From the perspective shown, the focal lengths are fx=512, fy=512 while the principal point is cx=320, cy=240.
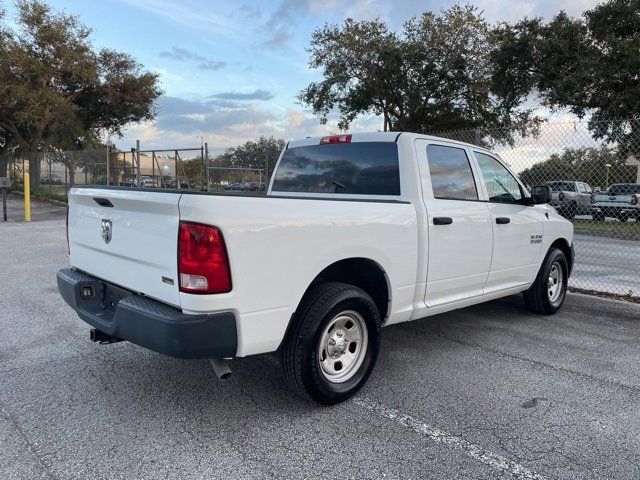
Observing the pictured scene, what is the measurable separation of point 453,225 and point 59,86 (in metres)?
30.6

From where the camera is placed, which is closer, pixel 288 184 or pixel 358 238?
pixel 358 238

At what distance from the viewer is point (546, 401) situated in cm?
A: 367

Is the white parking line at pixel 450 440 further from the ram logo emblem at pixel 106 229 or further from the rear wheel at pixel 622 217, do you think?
the rear wheel at pixel 622 217

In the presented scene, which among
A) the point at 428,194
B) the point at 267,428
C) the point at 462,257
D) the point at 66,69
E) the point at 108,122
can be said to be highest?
the point at 66,69

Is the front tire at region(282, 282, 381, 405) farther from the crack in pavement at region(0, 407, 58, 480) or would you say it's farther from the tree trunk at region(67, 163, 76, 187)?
the tree trunk at region(67, 163, 76, 187)

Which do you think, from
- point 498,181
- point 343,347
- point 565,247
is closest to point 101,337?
point 343,347

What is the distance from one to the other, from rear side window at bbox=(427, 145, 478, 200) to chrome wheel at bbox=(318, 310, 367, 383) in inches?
52.7

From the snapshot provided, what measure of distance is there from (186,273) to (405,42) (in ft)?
89.0

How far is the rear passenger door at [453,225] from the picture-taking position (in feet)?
13.6

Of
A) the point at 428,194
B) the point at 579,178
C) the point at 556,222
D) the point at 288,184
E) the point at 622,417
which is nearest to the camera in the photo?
the point at 622,417

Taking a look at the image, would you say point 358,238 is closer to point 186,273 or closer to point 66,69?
point 186,273

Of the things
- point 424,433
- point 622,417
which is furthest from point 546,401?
point 424,433

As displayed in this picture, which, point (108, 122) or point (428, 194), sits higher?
point (108, 122)

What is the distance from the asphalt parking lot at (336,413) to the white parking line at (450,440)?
1 cm
